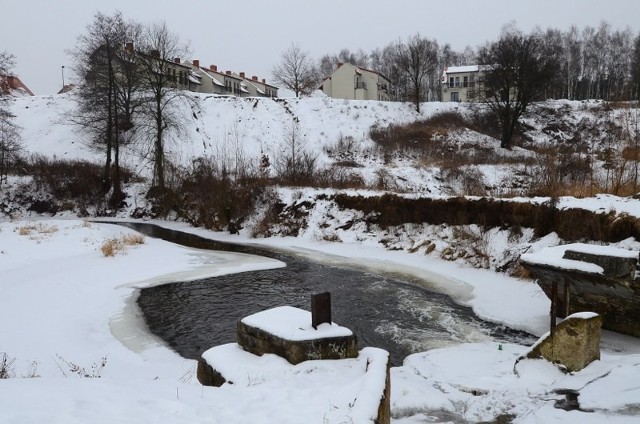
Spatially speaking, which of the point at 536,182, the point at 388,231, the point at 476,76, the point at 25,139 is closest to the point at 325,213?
the point at 388,231

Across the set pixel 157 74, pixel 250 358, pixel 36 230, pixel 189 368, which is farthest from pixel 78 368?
pixel 157 74

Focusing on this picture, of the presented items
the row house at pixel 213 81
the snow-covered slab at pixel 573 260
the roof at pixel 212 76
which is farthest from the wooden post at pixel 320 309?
the roof at pixel 212 76

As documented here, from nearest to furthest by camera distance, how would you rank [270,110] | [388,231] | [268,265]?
1. [268,265]
2. [388,231]
3. [270,110]

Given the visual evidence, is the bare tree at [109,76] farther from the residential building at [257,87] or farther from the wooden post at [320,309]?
the residential building at [257,87]

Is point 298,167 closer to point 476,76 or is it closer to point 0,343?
point 0,343

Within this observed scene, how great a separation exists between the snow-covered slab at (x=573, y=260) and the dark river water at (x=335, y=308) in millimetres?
1800

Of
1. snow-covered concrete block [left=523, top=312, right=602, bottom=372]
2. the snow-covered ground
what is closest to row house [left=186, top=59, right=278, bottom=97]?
the snow-covered ground

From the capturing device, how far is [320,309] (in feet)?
21.4

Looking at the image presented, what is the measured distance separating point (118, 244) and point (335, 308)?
1116cm

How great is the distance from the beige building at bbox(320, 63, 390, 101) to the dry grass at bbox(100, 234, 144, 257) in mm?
43052

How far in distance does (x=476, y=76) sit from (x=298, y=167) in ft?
140

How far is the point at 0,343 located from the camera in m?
8.78

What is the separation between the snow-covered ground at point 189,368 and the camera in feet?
14.6

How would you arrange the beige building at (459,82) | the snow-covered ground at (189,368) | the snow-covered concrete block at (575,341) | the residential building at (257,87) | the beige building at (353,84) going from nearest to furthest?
the snow-covered ground at (189,368) → the snow-covered concrete block at (575,341) → the beige building at (353,84) → the beige building at (459,82) → the residential building at (257,87)
